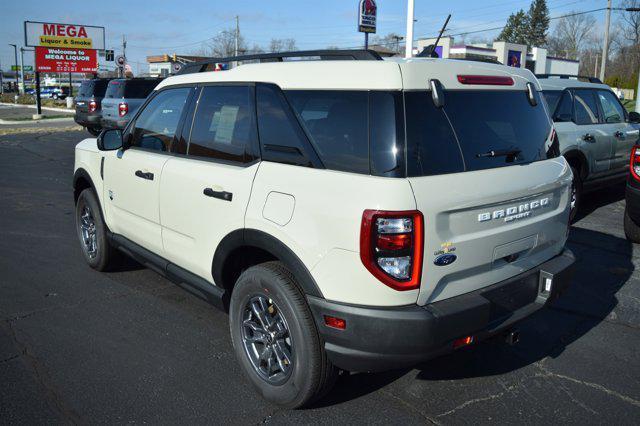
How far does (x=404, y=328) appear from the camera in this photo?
2.50 metres

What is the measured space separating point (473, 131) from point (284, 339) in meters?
1.54

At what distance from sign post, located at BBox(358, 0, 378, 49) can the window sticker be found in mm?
10785

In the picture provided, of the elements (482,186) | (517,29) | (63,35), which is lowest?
(482,186)

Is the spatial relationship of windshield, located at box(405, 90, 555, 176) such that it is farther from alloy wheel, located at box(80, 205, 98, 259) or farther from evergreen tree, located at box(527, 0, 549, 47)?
evergreen tree, located at box(527, 0, 549, 47)

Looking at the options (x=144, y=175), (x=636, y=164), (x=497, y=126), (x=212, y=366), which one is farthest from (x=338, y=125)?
(x=636, y=164)

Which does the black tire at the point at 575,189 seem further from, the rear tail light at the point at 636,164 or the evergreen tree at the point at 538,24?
the evergreen tree at the point at 538,24

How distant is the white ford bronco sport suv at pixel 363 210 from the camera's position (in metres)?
2.53

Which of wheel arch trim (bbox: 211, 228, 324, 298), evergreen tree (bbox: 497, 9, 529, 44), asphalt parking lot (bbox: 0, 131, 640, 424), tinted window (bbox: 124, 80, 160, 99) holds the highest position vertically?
evergreen tree (bbox: 497, 9, 529, 44)

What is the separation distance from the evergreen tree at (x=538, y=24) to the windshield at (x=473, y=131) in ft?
305

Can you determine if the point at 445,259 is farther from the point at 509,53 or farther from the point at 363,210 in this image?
the point at 509,53

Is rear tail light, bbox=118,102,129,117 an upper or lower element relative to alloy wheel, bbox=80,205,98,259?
upper

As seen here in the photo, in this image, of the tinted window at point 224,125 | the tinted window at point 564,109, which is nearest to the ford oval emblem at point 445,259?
the tinted window at point 224,125

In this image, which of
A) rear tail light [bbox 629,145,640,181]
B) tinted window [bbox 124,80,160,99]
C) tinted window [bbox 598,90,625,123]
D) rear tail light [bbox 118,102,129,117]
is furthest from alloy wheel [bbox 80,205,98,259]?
tinted window [bbox 124,80,160,99]

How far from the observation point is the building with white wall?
36.5 m
